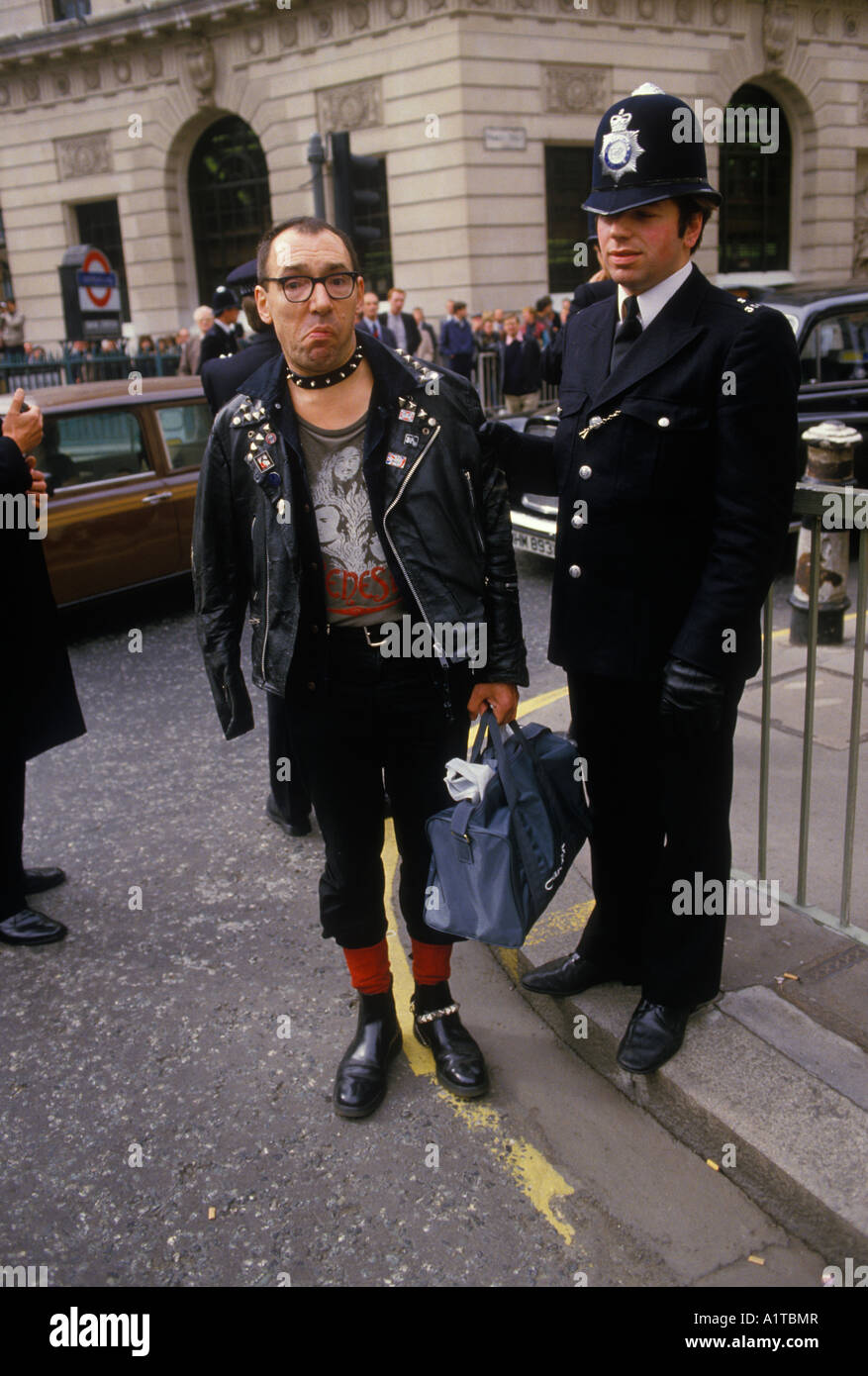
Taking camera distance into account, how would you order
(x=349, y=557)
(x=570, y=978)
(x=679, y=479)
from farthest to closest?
1. (x=570, y=978)
2. (x=349, y=557)
3. (x=679, y=479)

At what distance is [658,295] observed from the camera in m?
2.39

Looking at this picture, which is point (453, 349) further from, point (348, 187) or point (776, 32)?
point (776, 32)

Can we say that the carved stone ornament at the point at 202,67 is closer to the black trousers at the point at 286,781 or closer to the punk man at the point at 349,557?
the black trousers at the point at 286,781

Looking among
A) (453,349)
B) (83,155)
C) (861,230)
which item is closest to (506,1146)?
(453,349)

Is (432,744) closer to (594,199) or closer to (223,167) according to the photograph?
(594,199)

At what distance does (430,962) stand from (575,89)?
21899 millimetres

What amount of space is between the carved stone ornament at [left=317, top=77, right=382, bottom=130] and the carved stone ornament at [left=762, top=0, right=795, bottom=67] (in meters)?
8.90

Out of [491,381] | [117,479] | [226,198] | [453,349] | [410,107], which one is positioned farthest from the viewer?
[226,198]

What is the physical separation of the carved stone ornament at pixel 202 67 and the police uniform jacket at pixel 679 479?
24.3m

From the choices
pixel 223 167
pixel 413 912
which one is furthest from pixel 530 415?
pixel 223 167

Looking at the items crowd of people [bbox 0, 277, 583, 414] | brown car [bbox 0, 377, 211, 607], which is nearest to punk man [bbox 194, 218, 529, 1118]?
brown car [bbox 0, 377, 211, 607]

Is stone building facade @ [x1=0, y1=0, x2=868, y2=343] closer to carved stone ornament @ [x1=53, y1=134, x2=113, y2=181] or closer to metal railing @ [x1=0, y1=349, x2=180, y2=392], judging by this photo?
carved stone ornament @ [x1=53, y1=134, x2=113, y2=181]

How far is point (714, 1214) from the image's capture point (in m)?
2.44
